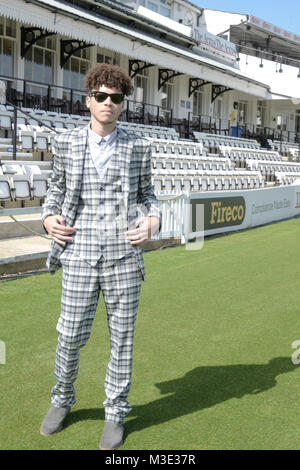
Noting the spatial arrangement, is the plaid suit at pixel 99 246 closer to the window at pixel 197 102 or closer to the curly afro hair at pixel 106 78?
the curly afro hair at pixel 106 78

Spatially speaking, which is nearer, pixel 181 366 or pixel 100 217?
pixel 100 217

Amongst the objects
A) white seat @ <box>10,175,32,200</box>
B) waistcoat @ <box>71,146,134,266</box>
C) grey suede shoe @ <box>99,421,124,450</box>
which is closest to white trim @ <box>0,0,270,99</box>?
white seat @ <box>10,175,32,200</box>

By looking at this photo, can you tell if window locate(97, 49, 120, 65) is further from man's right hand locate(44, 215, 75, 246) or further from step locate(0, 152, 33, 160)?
man's right hand locate(44, 215, 75, 246)

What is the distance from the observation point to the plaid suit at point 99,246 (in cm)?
297

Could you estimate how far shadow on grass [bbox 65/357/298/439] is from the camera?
3514mm

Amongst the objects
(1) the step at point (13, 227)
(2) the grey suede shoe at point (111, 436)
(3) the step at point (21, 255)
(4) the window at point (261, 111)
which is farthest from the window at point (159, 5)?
(2) the grey suede shoe at point (111, 436)

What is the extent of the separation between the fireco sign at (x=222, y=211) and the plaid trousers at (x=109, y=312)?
27.3 ft

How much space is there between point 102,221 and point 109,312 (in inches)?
20.6

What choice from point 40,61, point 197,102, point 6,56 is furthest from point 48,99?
point 197,102

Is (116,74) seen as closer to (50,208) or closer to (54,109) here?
(50,208)

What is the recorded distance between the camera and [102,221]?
2979mm

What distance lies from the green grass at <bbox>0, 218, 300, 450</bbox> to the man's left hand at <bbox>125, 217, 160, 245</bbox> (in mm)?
1173

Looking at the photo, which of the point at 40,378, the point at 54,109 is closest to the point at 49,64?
the point at 54,109

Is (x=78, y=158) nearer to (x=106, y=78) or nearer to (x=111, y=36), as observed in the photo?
(x=106, y=78)
